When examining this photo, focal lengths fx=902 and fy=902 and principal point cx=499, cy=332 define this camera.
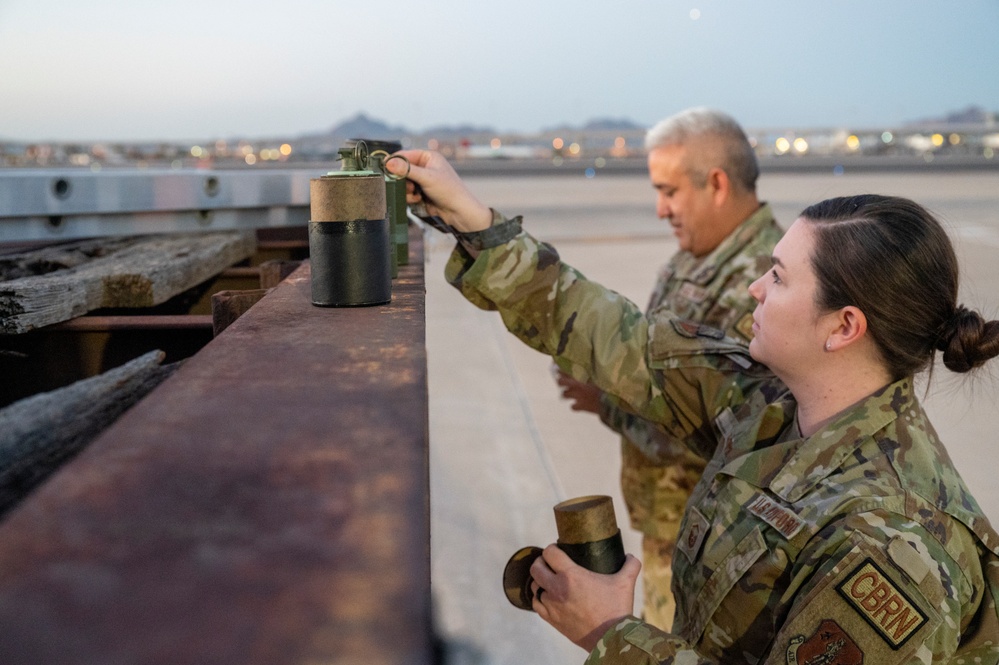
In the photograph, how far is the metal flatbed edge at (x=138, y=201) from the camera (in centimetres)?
265

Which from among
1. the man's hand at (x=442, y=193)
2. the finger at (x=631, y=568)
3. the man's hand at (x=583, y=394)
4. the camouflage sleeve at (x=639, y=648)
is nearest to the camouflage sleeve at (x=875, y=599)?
the camouflage sleeve at (x=639, y=648)

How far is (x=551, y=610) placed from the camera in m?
1.73

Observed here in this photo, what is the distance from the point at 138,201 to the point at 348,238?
166 centimetres

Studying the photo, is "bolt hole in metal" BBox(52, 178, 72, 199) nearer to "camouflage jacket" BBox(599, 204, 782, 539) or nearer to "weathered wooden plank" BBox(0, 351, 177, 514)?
"weathered wooden plank" BBox(0, 351, 177, 514)

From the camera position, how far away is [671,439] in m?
3.22

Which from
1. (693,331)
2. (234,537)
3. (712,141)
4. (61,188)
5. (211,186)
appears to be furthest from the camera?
(712,141)

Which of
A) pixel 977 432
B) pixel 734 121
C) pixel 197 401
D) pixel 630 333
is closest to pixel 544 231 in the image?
pixel 977 432

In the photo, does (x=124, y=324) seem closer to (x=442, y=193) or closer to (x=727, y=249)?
(x=442, y=193)

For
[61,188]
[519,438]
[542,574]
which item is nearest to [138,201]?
[61,188]

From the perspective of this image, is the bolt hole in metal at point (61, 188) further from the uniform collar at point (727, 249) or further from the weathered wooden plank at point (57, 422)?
the uniform collar at point (727, 249)

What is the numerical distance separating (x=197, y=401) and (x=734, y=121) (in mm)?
3105

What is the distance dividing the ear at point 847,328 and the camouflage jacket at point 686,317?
1.39 metres

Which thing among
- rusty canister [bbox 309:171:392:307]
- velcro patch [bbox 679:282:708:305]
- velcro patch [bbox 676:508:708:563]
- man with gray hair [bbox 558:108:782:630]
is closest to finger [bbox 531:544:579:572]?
velcro patch [bbox 676:508:708:563]

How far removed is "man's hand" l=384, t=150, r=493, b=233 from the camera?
2170mm
